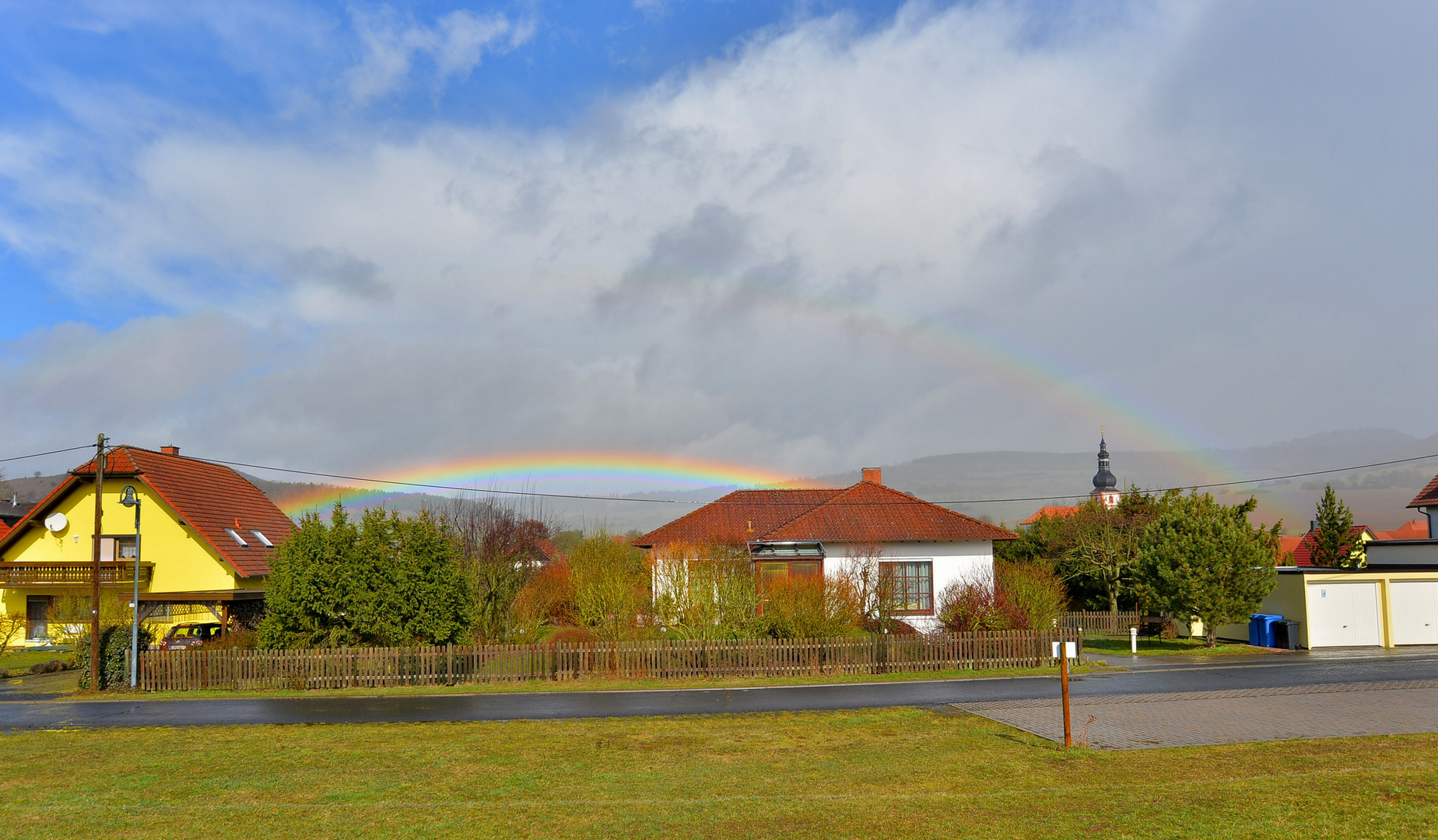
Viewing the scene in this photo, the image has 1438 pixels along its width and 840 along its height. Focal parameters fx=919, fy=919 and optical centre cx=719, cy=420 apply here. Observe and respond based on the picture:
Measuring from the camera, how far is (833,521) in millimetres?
39938

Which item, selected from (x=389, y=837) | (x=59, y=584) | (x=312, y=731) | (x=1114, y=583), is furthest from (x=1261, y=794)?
(x=59, y=584)

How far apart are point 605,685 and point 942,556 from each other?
18718mm

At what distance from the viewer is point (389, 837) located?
32.3 ft

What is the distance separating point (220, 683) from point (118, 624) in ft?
19.2

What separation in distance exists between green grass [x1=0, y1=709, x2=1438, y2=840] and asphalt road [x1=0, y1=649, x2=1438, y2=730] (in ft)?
9.62

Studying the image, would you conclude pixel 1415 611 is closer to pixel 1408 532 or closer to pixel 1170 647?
pixel 1170 647

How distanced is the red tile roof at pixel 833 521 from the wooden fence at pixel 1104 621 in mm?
4832

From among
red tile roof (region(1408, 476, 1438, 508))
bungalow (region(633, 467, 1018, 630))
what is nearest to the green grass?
Answer: bungalow (region(633, 467, 1018, 630))

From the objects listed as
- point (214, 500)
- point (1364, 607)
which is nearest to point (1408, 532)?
point (1364, 607)

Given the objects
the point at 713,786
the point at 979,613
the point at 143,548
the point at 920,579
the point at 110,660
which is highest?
the point at 143,548

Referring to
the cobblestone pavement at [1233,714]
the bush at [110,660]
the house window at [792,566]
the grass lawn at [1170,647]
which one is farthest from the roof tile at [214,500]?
the grass lawn at [1170,647]

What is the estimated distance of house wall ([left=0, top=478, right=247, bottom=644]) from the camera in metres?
38.8

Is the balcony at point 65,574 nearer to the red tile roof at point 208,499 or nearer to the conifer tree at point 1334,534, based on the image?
the red tile roof at point 208,499

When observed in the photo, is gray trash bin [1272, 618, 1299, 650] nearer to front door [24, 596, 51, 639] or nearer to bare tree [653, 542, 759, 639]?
bare tree [653, 542, 759, 639]
